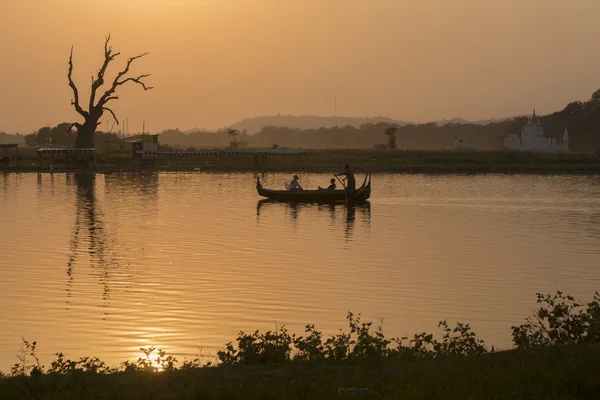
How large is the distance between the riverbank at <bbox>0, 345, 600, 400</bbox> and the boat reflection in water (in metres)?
33.6

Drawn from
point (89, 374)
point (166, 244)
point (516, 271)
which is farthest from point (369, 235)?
point (89, 374)

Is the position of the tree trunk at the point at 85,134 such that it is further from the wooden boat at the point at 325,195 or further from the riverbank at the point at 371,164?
the wooden boat at the point at 325,195

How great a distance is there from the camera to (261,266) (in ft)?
101

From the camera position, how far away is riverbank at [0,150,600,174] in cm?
11394

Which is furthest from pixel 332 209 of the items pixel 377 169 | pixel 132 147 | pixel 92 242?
pixel 132 147

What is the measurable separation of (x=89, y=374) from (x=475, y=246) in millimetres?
27320

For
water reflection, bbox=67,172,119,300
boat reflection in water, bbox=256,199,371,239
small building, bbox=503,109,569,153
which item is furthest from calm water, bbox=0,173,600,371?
small building, bbox=503,109,569,153

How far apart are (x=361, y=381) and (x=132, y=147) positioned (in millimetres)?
111807

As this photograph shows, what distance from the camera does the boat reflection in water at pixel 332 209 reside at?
51125mm

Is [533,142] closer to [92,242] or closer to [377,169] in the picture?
[377,169]

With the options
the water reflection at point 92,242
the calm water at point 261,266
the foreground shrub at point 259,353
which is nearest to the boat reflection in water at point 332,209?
the calm water at point 261,266

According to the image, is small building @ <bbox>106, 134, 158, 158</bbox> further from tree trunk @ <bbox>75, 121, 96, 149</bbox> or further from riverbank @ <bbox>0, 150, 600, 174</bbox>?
tree trunk @ <bbox>75, 121, 96, 149</bbox>

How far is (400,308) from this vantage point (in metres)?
22.7

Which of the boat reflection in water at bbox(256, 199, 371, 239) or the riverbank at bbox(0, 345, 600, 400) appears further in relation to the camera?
the boat reflection in water at bbox(256, 199, 371, 239)
